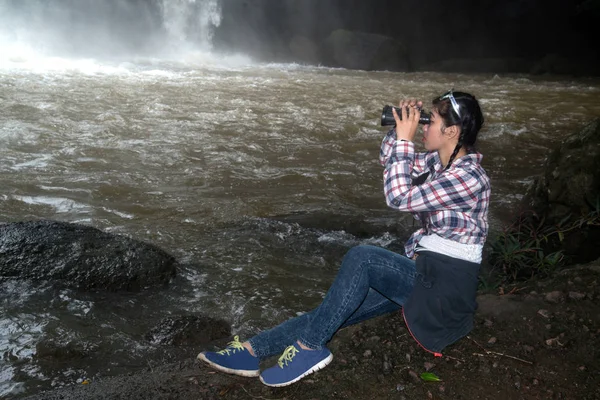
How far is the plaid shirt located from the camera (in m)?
2.37

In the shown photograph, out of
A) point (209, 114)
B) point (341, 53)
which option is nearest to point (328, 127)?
point (209, 114)

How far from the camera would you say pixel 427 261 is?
2.47 m

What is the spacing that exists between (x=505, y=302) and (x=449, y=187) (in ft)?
3.50

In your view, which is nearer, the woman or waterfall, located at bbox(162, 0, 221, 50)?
the woman

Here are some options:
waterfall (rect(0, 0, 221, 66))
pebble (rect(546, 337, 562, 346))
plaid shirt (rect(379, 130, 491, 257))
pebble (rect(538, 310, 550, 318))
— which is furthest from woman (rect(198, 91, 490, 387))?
waterfall (rect(0, 0, 221, 66))

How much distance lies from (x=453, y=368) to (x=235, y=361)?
1101 millimetres

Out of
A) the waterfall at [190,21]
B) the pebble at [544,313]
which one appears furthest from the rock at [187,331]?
the waterfall at [190,21]

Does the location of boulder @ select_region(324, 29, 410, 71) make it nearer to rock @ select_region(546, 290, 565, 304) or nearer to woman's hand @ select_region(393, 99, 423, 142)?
rock @ select_region(546, 290, 565, 304)

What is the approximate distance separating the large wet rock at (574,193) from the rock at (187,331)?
8.84 ft

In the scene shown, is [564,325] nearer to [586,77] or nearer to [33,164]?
[33,164]

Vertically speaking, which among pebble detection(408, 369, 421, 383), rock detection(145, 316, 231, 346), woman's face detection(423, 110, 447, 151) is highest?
woman's face detection(423, 110, 447, 151)

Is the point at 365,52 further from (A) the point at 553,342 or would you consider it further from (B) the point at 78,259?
(A) the point at 553,342

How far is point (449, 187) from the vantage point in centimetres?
236

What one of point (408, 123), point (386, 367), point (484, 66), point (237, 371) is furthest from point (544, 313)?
point (484, 66)
